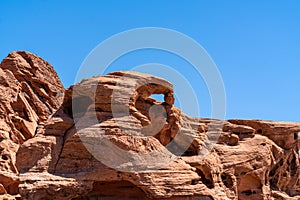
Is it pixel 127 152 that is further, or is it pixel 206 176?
pixel 206 176

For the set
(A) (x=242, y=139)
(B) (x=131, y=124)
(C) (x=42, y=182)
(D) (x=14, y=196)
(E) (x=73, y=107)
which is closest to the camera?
(C) (x=42, y=182)

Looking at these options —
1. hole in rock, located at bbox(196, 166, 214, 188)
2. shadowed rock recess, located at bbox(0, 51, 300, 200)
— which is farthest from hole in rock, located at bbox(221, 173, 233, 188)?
hole in rock, located at bbox(196, 166, 214, 188)

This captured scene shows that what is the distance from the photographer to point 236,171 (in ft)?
97.6

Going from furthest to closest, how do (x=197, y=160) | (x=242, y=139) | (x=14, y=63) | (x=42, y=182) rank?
(x=14, y=63) → (x=242, y=139) → (x=197, y=160) → (x=42, y=182)

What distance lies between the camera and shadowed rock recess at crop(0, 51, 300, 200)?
19.9m

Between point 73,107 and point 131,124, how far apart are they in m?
3.25

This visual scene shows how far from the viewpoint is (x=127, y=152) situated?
20.2 metres

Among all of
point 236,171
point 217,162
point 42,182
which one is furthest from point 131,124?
point 236,171

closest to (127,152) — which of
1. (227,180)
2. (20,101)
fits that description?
(227,180)

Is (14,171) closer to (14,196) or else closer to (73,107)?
(14,196)

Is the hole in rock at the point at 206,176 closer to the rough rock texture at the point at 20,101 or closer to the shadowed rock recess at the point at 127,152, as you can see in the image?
the shadowed rock recess at the point at 127,152

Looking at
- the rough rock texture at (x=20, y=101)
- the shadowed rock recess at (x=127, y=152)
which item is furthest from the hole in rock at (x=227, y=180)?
the rough rock texture at (x=20, y=101)

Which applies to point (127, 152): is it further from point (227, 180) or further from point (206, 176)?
point (227, 180)

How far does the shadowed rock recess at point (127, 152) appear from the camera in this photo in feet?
65.2
